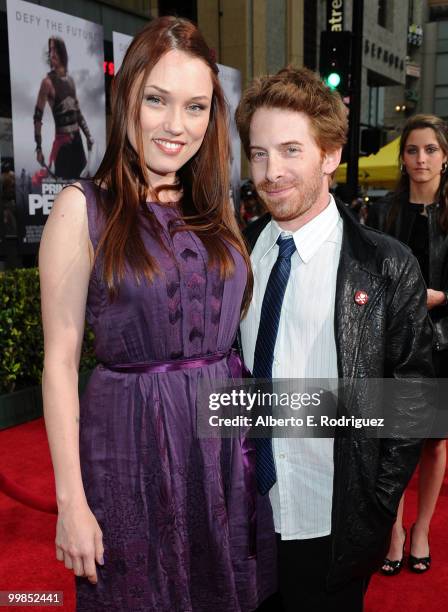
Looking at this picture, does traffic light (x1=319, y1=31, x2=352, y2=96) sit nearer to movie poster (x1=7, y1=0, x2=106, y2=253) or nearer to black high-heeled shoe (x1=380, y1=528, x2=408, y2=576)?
movie poster (x1=7, y1=0, x2=106, y2=253)

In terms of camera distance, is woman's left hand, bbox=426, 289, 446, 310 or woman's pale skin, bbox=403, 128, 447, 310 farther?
woman's pale skin, bbox=403, 128, 447, 310

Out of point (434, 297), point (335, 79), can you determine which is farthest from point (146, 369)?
point (335, 79)

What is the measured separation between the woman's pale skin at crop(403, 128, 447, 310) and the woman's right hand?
277cm

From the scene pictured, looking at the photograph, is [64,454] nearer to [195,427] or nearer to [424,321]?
[195,427]

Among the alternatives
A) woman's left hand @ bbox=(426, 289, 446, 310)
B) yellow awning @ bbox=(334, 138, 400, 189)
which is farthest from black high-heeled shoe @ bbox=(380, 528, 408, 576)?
yellow awning @ bbox=(334, 138, 400, 189)

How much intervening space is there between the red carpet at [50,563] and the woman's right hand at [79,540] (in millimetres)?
1222

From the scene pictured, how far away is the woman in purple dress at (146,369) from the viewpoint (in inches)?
71.1

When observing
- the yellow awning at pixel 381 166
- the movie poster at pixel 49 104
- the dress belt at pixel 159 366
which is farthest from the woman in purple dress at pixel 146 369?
the yellow awning at pixel 381 166

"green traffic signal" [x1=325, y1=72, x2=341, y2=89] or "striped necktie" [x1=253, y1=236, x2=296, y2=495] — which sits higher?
"green traffic signal" [x1=325, y1=72, x2=341, y2=89]

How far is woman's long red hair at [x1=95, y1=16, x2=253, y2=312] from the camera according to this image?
1854 millimetres

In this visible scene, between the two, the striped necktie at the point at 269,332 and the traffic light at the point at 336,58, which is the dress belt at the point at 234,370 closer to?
the striped necktie at the point at 269,332

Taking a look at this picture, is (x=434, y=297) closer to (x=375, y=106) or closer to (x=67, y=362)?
(x=67, y=362)

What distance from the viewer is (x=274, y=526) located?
221cm

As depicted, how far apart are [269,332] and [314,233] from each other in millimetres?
368
